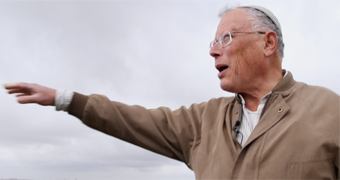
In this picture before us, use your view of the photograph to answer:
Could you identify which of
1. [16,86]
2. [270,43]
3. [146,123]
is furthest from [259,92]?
[16,86]

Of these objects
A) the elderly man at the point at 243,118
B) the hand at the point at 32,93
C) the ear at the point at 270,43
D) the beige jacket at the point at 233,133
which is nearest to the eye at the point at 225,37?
the elderly man at the point at 243,118

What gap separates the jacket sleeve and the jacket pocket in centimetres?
142

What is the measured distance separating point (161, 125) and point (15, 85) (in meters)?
1.99

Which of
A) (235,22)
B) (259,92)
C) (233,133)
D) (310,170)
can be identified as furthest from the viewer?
(235,22)

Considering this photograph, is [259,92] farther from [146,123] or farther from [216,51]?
[146,123]

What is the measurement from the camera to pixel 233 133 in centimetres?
405

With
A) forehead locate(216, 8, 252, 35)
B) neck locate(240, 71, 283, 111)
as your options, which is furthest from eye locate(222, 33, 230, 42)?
neck locate(240, 71, 283, 111)

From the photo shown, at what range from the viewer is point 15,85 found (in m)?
3.46

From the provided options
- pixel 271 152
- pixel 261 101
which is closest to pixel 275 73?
pixel 261 101

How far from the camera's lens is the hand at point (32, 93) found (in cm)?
347

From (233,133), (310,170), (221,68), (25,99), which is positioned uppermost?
(221,68)

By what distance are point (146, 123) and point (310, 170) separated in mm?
2154

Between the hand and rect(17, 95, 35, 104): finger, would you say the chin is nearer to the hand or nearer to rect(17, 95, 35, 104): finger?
the hand

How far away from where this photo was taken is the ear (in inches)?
181
